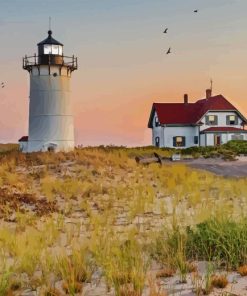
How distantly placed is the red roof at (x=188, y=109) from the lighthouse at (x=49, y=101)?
15164mm

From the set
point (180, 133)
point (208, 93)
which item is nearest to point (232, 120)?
point (208, 93)

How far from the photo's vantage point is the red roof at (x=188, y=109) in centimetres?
5169

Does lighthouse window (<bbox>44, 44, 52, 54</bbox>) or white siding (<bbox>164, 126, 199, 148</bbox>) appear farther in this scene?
white siding (<bbox>164, 126, 199, 148</bbox>)

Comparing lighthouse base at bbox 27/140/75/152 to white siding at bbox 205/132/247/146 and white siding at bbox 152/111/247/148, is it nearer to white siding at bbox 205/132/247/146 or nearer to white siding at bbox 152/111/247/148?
white siding at bbox 152/111/247/148

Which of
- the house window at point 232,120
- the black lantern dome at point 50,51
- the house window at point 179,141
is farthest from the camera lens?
the house window at point 232,120

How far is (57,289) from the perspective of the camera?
6.69m

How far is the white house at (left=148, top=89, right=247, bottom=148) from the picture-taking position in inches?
2021

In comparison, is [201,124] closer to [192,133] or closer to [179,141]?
[192,133]

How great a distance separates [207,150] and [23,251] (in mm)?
34339

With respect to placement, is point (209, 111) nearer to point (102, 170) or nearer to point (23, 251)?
point (102, 170)

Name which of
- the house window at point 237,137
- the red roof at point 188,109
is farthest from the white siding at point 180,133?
the house window at point 237,137

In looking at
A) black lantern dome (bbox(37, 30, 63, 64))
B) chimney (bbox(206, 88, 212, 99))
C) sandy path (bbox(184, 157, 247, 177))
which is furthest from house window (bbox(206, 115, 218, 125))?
black lantern dome (bbox(37, 30, 63, 64))

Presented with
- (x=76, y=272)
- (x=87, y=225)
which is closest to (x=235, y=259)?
(x=76, y=272)

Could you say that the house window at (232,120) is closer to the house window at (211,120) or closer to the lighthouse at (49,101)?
the house window at (211,120)
